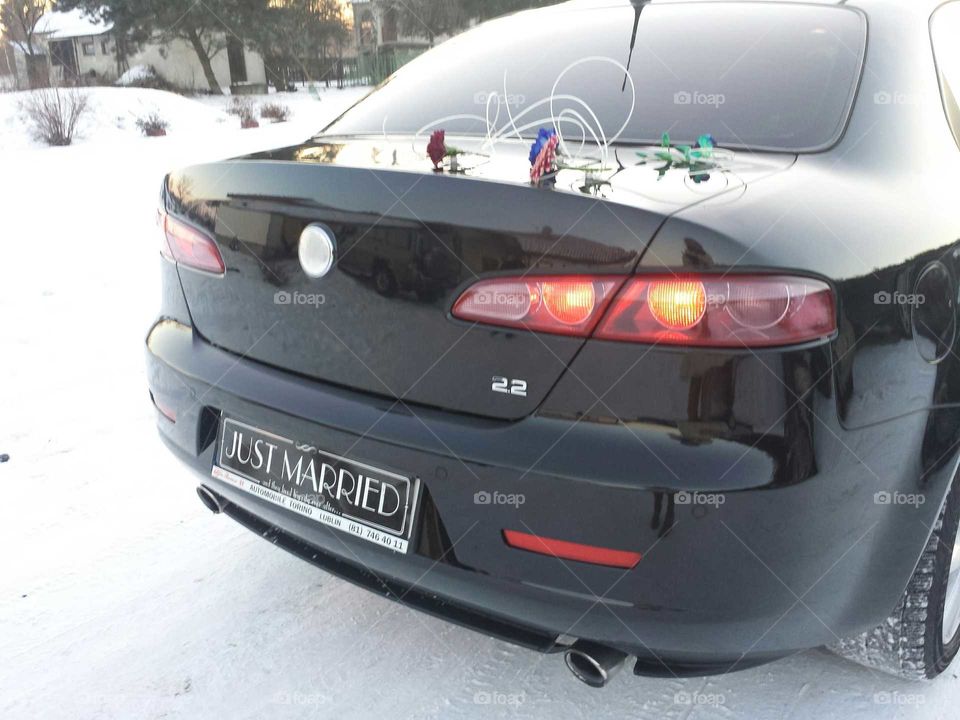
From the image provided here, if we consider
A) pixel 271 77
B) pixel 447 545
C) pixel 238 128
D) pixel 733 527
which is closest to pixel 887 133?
pixel 733 527

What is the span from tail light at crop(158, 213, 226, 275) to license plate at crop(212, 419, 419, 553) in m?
0.38

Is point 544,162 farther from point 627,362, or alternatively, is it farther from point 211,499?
point 211,499

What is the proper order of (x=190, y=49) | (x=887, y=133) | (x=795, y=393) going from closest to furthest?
(x=795, y=393) → (x=887, y=133) → (x=190, y=49)

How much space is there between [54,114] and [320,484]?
49.4 feet

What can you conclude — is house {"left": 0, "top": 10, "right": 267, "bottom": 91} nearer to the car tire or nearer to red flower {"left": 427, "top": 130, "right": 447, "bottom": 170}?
red flower {"left": 427, "top": 130, "right": 447, "bottom": 170}

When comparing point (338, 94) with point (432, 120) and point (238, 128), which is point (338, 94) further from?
point (432, 120)

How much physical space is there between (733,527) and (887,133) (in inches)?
Result: 39.8

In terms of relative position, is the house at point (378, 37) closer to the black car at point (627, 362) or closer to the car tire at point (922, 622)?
the black car at point (627, 362)

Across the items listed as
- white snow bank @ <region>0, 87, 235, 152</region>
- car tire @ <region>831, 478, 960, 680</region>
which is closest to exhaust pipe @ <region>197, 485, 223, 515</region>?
car tire @ <region>831, 478, 960, 680</region>

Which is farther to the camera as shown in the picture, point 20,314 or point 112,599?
point 20,314

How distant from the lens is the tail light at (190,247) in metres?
1.98

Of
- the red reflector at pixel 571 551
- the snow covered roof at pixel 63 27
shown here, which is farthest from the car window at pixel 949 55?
the snow covered roof at pixel 63 27

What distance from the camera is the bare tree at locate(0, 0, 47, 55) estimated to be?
1359 inches

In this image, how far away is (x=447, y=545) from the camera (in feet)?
5.25
